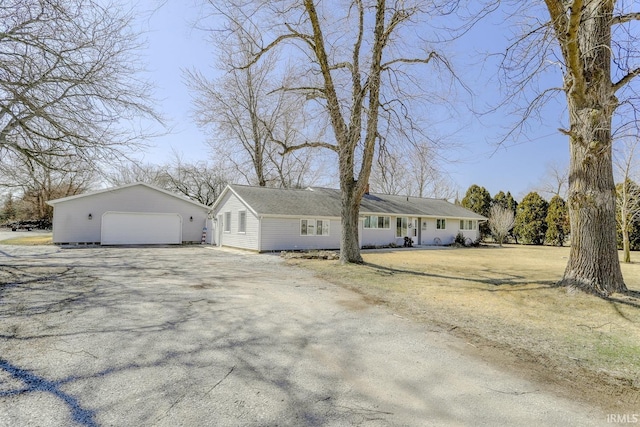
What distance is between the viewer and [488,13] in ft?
18.0

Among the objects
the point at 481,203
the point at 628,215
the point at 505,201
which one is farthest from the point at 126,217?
the point at 505,201

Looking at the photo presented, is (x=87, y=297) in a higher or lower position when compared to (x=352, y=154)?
lower

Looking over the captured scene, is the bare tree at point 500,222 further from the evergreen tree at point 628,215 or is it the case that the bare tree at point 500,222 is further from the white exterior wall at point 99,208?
the white exterior wall at point 99,208

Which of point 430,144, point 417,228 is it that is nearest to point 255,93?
Answer: point 417,228

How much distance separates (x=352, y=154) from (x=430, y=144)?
2525 mm

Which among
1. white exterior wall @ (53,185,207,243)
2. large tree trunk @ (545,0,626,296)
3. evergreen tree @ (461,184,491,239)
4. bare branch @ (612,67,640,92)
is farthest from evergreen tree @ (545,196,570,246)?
white exterior wall @ (53,185,207,243)

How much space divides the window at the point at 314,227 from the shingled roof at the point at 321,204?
18.6 inches

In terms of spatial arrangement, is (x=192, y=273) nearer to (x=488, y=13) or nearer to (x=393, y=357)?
(x=393, y=357)

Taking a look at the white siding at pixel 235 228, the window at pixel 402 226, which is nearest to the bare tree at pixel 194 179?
the white siding at pixel 235 228

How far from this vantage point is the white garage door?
20.3 meters

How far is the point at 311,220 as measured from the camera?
Result: 19062 mm

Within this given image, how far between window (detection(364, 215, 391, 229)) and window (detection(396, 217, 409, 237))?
110 centimetres

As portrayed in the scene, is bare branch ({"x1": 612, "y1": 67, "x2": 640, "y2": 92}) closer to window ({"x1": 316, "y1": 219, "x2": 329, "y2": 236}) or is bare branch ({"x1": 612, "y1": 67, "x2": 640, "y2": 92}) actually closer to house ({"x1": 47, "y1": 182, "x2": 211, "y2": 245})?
window ({"x1": 316, "y1": 219, "x2": 329, "y2": 236})

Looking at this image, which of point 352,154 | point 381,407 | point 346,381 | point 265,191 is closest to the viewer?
point 381,407
